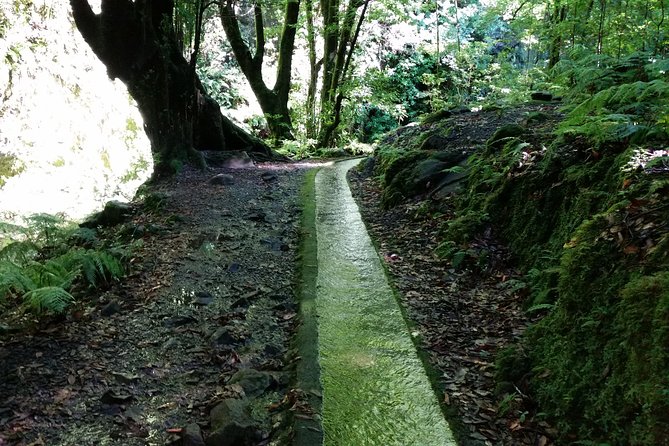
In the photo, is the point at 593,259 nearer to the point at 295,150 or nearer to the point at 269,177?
the point at 269,177

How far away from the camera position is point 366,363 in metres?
3.64

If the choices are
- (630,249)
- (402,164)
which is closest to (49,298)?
(630,249)

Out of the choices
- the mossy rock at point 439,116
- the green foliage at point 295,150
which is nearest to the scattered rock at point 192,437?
the mossy rock at point 439,116

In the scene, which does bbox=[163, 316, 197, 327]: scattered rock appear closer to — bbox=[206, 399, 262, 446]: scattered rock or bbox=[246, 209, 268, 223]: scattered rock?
bbox=[206, 399, 262, 446]: scattered rock

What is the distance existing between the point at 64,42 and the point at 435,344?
12.7 m

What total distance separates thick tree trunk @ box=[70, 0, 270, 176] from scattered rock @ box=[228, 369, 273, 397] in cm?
627

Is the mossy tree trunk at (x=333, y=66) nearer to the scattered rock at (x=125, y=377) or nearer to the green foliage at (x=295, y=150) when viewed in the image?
the green foliage at (x=295, y=150)

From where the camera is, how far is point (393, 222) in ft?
22.6

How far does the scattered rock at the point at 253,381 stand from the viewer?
336 cm

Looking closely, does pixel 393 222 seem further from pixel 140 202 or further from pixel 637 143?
pixel 140 202

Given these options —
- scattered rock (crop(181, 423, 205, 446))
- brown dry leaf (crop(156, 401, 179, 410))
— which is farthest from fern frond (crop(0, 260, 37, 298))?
scattered rock (crop(181, 423, 205, 446))

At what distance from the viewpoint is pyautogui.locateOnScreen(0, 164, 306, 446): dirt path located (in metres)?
3.01

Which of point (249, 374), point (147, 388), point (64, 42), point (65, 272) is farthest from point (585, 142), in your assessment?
point (64, 42)

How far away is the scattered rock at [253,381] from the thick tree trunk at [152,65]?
20.6ft
